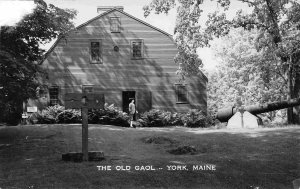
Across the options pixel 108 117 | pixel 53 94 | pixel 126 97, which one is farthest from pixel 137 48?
pixel 53 94

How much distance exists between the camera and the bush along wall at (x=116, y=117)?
934 inches

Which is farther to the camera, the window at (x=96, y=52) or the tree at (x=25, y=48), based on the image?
the window at (x=96, y=52)

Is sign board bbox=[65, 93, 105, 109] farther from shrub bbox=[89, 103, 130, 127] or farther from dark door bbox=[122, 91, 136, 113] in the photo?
dark door bbox=[122, 91, 136, 113]

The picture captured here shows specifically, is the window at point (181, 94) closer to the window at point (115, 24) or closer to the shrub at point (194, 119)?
the shrub at point (194, 119)

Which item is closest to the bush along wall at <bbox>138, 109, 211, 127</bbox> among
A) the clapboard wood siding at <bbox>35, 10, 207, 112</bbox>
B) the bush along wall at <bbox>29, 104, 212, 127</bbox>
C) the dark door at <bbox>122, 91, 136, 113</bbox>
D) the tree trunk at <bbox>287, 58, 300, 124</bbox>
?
the bush along wall at <bbox>29, 104, 212, 127</bbox>

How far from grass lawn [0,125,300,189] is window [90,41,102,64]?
11.9 metres

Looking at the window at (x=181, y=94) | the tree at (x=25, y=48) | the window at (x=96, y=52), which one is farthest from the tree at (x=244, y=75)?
the tree at (x=25, y=48)

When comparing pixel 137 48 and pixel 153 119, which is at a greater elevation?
pixel 137 48

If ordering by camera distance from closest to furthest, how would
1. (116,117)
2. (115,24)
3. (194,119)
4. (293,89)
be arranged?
1. (293,89)
2. (116,117)
3. (194,119)
4. (115,24)

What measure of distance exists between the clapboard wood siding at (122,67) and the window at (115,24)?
23 cm

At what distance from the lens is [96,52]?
27984 mm

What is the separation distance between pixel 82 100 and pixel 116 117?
13.4m

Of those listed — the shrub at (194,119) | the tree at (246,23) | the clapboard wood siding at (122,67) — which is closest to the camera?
the tree at (246,23)

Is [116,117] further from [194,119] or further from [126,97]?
[194,119]
